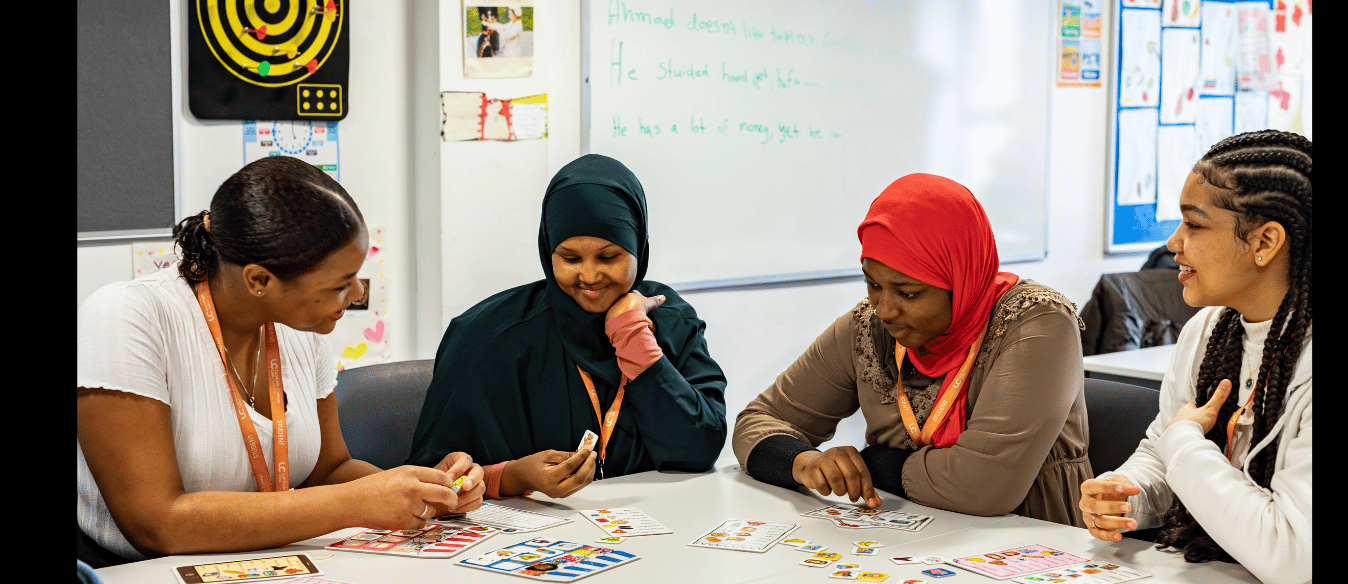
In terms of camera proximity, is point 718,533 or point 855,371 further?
point 855,371

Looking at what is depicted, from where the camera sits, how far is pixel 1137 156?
17.1ft

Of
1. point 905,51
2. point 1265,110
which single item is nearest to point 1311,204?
point 905,51

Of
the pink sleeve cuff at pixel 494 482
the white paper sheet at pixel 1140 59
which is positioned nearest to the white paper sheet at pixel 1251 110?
the white paper sheet at pixel 1140 59

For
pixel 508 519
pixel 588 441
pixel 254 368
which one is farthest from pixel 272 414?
pixel 588 441

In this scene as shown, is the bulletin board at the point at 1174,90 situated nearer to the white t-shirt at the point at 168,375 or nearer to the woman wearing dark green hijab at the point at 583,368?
the woman wearing dark green hijab at the point at 583,368

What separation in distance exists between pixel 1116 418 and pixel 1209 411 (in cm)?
74

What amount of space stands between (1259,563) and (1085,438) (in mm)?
698

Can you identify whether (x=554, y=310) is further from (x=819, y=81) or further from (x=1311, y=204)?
(x=819, y=81)

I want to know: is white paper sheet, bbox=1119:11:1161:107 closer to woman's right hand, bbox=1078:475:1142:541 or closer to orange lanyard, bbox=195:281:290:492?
woman's right hand, bbox=1078:475:1142:541

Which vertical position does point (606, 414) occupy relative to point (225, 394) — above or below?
below

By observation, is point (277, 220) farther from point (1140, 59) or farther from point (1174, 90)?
point (1174, 90)
